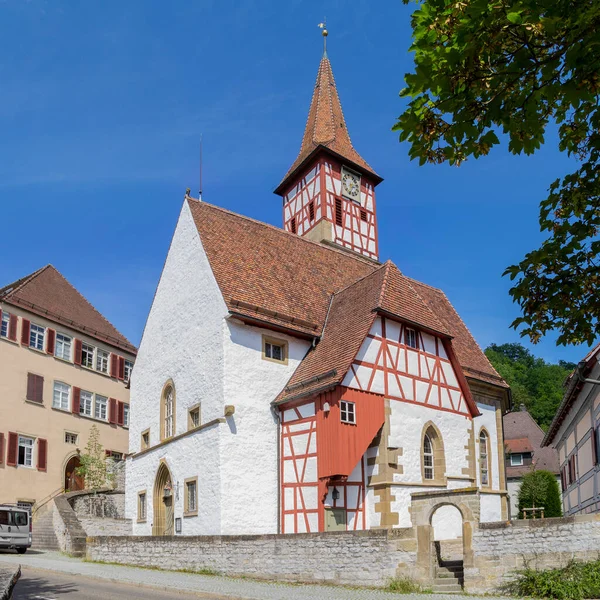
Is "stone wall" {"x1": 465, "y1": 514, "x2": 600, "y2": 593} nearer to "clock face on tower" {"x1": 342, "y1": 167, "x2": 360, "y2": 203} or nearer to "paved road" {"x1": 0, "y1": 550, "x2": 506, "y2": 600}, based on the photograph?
"paved road" {"x1": 0, "y1": 550, "x2": 506, "y2": 600}

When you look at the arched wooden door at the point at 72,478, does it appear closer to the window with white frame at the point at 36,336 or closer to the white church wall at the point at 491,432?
the window with white frame at the point at 36,336

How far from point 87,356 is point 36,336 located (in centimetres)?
377

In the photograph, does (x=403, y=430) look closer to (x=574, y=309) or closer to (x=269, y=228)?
(x=269, y=228)

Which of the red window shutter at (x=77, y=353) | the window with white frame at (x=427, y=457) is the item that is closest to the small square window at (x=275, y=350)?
the window with white frame at (x=427, y=457)

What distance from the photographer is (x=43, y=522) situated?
95.7 feet

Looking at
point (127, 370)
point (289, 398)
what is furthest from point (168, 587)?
point (127, 370)

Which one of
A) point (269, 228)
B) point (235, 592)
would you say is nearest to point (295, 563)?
point (235, 592)

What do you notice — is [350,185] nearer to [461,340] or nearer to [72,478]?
[461,340]

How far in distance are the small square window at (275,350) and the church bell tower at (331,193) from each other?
45.3ft

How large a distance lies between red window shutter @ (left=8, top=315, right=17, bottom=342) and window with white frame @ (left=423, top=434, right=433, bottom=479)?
2051 cm

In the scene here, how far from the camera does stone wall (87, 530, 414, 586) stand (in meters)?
15.3

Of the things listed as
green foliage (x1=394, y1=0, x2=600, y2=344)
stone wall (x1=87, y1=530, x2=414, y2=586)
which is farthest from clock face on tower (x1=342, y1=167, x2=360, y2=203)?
green foliage (x1=394, y1=0, x2=600, y2=344)

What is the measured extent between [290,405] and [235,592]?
27.7 feet

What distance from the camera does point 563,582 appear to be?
504 inches
